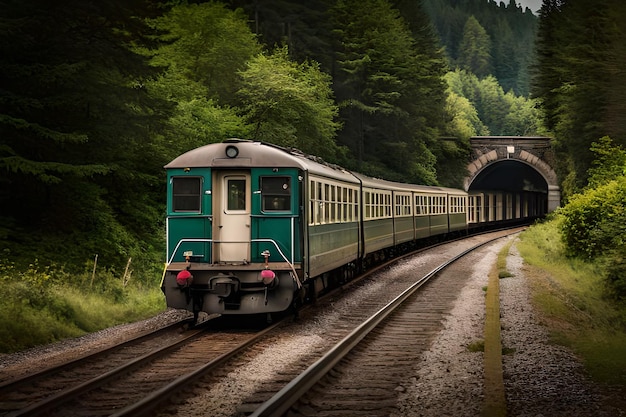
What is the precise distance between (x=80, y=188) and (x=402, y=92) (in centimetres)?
3199

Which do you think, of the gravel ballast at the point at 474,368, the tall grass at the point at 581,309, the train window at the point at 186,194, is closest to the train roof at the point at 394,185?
the tall grass at the point at 581,309

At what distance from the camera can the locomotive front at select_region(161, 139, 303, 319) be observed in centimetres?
1153

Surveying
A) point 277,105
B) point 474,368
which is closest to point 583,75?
point 277,105

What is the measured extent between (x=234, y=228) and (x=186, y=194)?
984 mm

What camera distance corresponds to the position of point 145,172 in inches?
765

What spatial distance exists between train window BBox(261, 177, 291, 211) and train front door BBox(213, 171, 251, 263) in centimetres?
32

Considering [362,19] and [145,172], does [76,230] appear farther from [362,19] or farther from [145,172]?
[362,19]

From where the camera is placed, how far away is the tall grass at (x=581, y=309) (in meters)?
8.75

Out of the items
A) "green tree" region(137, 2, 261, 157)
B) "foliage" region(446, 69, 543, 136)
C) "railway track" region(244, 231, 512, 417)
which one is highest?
"foliage" region(446, 69, 543, 136)

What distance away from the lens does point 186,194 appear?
39.2ft

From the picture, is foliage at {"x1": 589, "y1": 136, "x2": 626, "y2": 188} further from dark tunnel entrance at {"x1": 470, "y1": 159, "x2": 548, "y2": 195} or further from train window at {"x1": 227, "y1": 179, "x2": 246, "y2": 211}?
dark tunnel entrance at {"x1": 470, "y1": 159, "x2": 548, "y2": 195}

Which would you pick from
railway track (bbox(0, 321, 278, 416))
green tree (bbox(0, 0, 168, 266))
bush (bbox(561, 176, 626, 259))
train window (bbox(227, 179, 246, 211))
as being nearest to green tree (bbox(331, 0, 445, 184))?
bush (bbox(561, 176, 626, 259))

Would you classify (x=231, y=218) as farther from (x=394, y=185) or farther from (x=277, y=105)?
(x=277, y=105)

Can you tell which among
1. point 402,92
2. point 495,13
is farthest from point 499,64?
point 402,92
